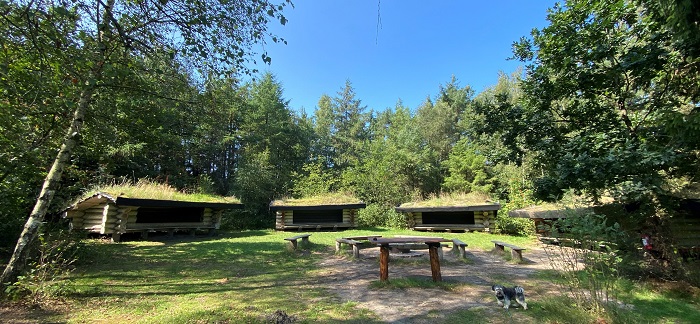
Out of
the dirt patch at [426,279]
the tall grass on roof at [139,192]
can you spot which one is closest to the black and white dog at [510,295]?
the dirt patch at [426,279]

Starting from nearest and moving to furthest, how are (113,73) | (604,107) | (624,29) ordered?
(113,73)
(624,29)
(604,107)

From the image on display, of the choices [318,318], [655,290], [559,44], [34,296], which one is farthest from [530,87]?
[34,296]

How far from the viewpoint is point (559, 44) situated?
6219 millimetres

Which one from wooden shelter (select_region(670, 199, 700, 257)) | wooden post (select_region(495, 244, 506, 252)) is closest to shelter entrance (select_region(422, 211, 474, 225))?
wooden post (select_region(495, 244, 506, 252))

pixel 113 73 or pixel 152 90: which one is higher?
pixel 152 90

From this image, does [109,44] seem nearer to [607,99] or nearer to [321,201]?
[607,99]

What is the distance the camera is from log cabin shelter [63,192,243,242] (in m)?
10.8

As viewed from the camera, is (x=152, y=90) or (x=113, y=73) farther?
(x=152, y=90)

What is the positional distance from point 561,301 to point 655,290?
231 cm

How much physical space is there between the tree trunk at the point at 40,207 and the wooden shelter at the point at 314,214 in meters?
12.0

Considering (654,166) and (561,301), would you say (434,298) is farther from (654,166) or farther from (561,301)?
(654,166)

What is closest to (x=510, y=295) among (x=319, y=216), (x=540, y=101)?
(x=540, y=101)

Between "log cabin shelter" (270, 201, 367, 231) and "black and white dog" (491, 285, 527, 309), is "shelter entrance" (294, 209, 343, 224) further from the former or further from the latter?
"black and white dog" (491, 285, 527, 309)

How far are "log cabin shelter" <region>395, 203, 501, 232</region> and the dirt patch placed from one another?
20.2 feet
